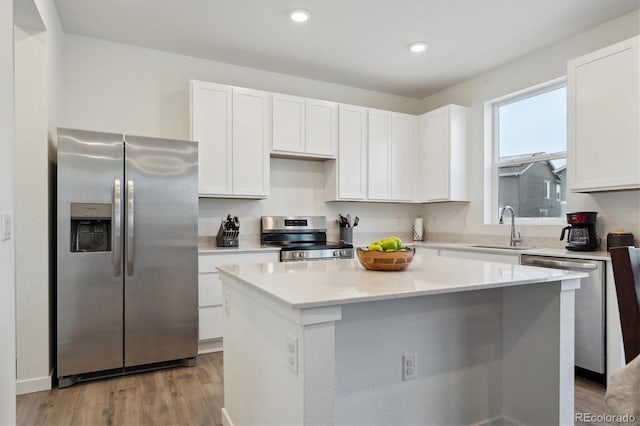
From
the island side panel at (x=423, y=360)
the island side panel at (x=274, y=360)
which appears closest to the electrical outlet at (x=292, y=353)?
the island side panel at (x=274, y=360)

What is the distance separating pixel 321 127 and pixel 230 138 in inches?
38.6

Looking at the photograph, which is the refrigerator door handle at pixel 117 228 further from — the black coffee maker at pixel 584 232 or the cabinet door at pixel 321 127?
the black coffee maker at pixel 584 232

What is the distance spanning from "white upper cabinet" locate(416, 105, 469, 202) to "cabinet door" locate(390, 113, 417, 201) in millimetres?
156

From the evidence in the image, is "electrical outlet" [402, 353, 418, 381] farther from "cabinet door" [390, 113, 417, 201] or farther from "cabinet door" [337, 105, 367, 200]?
"cabinet door" [390, 113, 417, 201]

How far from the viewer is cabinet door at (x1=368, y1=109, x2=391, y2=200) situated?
14.4ft

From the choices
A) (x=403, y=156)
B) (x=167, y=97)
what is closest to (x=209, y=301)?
(x=167, y=97)

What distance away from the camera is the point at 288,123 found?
12.9 ft

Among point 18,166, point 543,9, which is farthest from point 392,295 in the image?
point 543,9

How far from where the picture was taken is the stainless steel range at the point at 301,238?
3.70 metres

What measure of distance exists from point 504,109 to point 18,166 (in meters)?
4.28

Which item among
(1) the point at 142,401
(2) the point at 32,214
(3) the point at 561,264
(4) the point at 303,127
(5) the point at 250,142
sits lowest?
A: (1) the point at 142,401

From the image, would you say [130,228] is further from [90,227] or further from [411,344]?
[411,344]

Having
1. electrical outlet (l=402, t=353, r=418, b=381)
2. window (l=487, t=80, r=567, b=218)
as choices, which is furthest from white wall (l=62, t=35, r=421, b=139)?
electrical outlet (l=402, t=353, r=418, b=381)

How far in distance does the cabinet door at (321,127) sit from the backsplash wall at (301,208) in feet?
1.11
